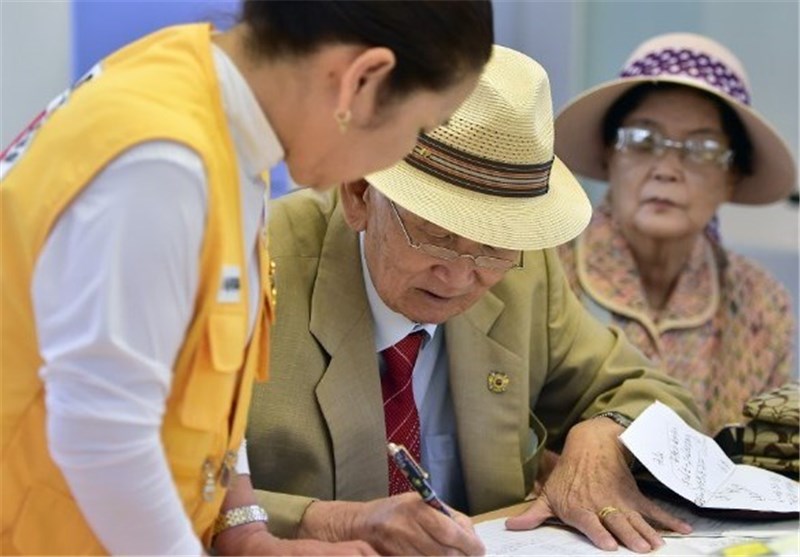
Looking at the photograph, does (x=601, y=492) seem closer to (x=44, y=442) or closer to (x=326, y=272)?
(x=326, y=272)

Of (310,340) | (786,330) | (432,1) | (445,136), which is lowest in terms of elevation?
(786,330)

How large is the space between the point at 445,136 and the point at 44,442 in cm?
69

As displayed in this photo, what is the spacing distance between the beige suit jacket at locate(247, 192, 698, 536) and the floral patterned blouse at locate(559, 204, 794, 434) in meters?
0.56

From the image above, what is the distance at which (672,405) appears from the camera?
1.93 meters

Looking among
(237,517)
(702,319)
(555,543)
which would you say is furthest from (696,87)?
(237,517)

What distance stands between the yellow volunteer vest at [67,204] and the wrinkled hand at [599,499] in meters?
0.68

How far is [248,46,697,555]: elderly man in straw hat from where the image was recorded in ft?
4.94

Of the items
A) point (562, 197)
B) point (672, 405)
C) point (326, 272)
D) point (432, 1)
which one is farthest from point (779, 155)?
point (432, 1)

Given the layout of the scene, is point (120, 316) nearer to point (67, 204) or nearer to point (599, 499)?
point (67, 204)

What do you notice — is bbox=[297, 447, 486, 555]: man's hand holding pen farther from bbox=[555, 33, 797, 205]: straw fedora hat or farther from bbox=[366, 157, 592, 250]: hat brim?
bbox=[555, 33, 797, 205]: straw fedora hat

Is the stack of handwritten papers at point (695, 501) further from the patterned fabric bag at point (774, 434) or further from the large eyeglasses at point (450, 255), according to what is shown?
the large eyeglasses at point (450, 255)

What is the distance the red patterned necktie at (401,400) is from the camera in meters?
1.69

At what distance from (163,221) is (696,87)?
198cm

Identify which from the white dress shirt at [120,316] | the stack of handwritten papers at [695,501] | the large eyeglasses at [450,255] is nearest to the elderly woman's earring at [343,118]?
the white dress shirt at [120,316]
